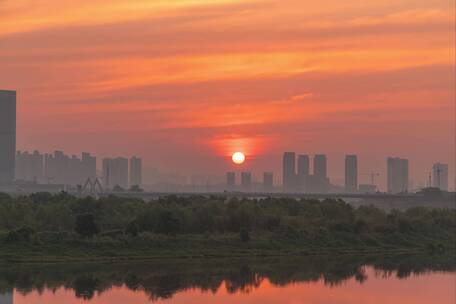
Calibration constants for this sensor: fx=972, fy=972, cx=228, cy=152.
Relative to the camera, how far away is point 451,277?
44.6 metres

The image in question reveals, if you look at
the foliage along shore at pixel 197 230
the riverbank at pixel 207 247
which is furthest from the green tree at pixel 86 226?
the riverbank at pixel 207 247

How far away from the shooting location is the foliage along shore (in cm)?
4594

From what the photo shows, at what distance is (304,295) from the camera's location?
36.1 m

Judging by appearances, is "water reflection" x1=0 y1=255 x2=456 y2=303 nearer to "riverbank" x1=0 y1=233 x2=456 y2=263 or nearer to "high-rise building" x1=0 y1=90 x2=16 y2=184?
"riverbank" x1=0 y1=233 x2=456 y2=263

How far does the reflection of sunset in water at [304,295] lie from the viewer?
3350 cm

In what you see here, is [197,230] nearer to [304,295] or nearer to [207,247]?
[207,247]

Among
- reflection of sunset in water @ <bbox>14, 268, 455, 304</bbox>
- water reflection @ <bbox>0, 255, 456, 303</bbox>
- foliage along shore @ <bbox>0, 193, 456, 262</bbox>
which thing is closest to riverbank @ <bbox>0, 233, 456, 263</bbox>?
foliage along shore @ <bbox>0, 193, 456, 262</bbox>

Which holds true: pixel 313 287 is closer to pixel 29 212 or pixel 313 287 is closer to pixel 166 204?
→ pixel 29 212

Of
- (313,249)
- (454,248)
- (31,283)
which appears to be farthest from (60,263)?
(454,248)

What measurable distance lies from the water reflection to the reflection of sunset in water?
45 cm

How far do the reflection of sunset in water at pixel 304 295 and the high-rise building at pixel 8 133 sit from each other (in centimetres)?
15559

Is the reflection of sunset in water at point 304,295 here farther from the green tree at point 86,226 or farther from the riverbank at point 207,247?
the green tree at point 86,226

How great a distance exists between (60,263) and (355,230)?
23.4 metres

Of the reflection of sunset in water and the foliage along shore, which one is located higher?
the foliage along shore
